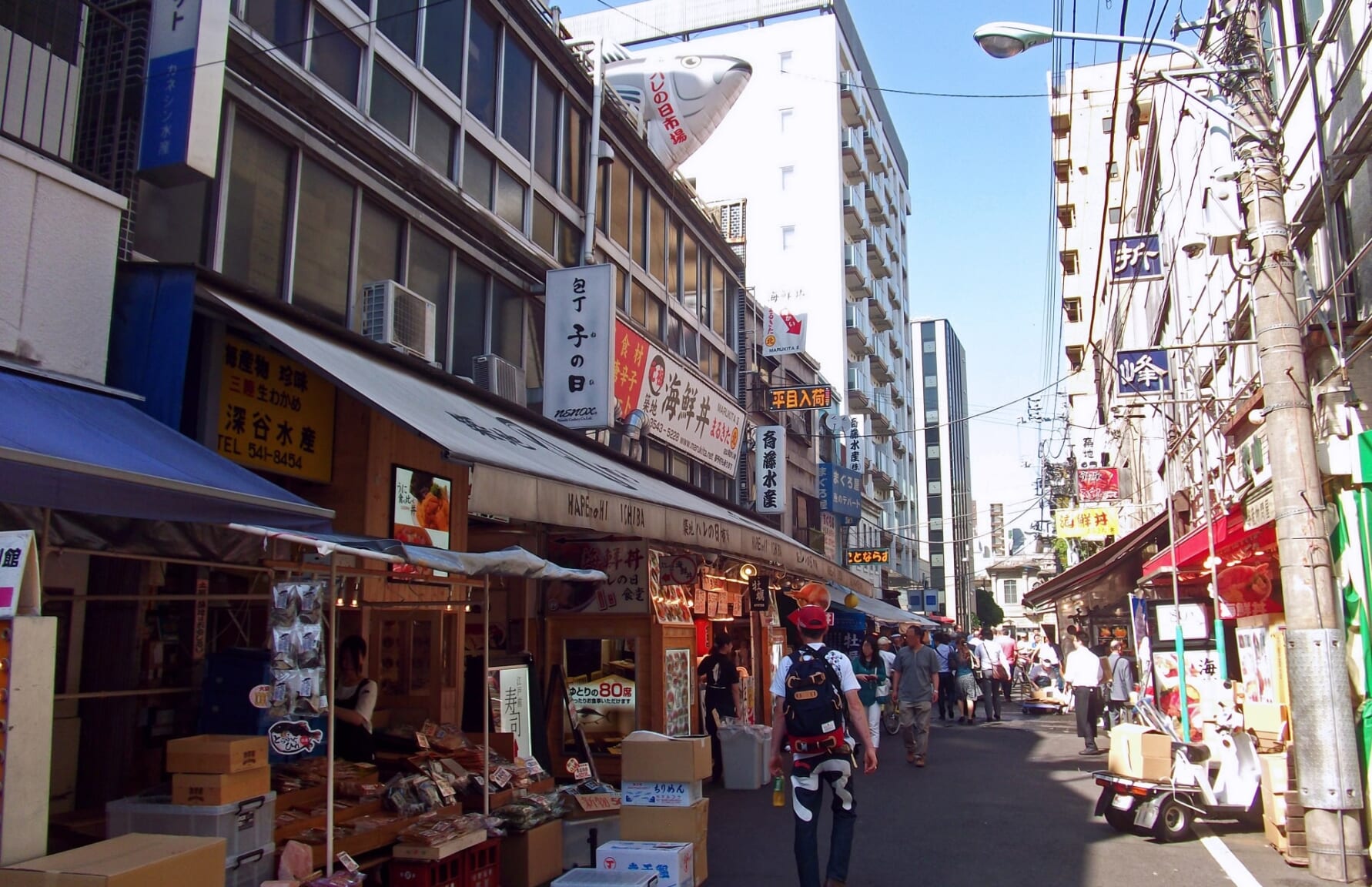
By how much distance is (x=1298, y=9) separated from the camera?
10.9 m

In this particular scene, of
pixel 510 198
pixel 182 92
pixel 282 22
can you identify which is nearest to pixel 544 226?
pixel 510 198

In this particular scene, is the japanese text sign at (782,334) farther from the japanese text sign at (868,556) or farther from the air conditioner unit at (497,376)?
the japanese text sign at (868,556)

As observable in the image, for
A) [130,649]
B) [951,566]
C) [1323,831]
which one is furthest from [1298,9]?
[951,566]

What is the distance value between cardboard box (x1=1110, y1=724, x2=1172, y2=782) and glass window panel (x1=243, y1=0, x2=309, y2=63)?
9682mm

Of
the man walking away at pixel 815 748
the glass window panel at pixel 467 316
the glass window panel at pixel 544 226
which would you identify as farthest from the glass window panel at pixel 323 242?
the man walking away at pixel 815 748

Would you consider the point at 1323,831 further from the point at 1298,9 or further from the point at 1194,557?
the point at 1298,9

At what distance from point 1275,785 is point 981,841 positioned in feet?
7.91

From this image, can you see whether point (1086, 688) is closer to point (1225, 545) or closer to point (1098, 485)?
point (1225, 545)

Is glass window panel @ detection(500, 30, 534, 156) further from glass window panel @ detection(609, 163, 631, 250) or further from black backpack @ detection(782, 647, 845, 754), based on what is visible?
black backpack @ detection(782, 647, 845, 754)

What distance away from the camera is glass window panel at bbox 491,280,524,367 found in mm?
13141

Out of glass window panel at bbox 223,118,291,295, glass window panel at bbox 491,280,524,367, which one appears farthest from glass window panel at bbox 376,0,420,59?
glass window panel at bbox 491,280,524,367

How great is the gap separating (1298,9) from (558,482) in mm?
9467

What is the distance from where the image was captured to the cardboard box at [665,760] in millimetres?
7320

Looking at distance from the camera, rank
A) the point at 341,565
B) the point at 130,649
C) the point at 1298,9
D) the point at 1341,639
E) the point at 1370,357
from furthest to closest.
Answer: the point at 1298,9 < the point at 1370,357 < the point at 1341,639 < the point at 130,649 < the point at 341,565
